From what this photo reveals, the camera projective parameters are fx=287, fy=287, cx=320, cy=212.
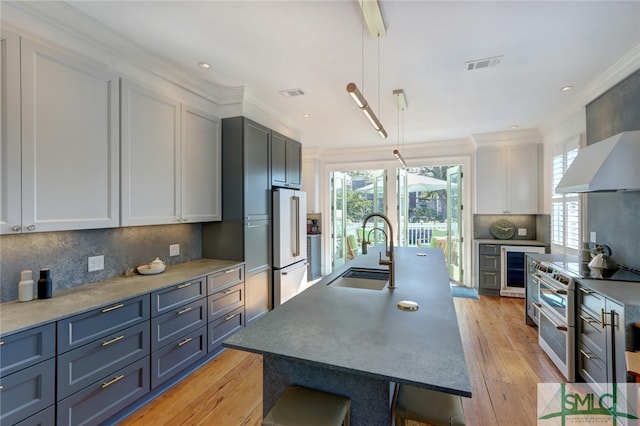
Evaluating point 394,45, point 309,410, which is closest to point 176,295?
point 309,410

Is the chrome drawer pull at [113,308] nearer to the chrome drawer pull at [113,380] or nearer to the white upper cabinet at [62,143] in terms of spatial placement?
the chrome drawer pull at [113,380]

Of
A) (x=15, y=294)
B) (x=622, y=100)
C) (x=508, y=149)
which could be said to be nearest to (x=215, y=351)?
(x=15, y=294)

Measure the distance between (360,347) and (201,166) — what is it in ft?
→ 8.41

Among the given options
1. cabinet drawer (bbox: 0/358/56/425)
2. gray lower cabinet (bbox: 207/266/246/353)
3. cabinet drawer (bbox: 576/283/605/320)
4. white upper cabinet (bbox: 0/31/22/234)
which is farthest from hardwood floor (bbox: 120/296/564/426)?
white upper cabinet (bbox: 0/31/22/234)

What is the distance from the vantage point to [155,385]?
7.18 feet

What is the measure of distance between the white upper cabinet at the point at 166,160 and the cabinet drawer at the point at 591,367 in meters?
3.54

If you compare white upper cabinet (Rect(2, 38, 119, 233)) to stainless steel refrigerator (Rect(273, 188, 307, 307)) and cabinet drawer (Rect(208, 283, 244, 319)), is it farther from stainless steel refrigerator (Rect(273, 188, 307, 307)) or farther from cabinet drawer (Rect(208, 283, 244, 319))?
stainless steel refrigerator (Rect(273, 188, 307, 307))

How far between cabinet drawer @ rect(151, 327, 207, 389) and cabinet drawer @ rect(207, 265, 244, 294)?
38 centimetres

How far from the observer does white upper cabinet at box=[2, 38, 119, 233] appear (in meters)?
1.71

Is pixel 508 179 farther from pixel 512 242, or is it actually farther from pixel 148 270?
pixel 148 270

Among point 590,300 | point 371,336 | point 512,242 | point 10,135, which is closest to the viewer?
point 371,336

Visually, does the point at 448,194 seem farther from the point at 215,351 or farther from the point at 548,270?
the point at 215,351

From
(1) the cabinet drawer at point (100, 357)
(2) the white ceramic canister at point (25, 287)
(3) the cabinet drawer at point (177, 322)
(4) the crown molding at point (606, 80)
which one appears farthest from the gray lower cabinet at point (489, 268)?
(2) the white ceramic canister at point (25, 287)

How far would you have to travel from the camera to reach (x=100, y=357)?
183 centimetres
